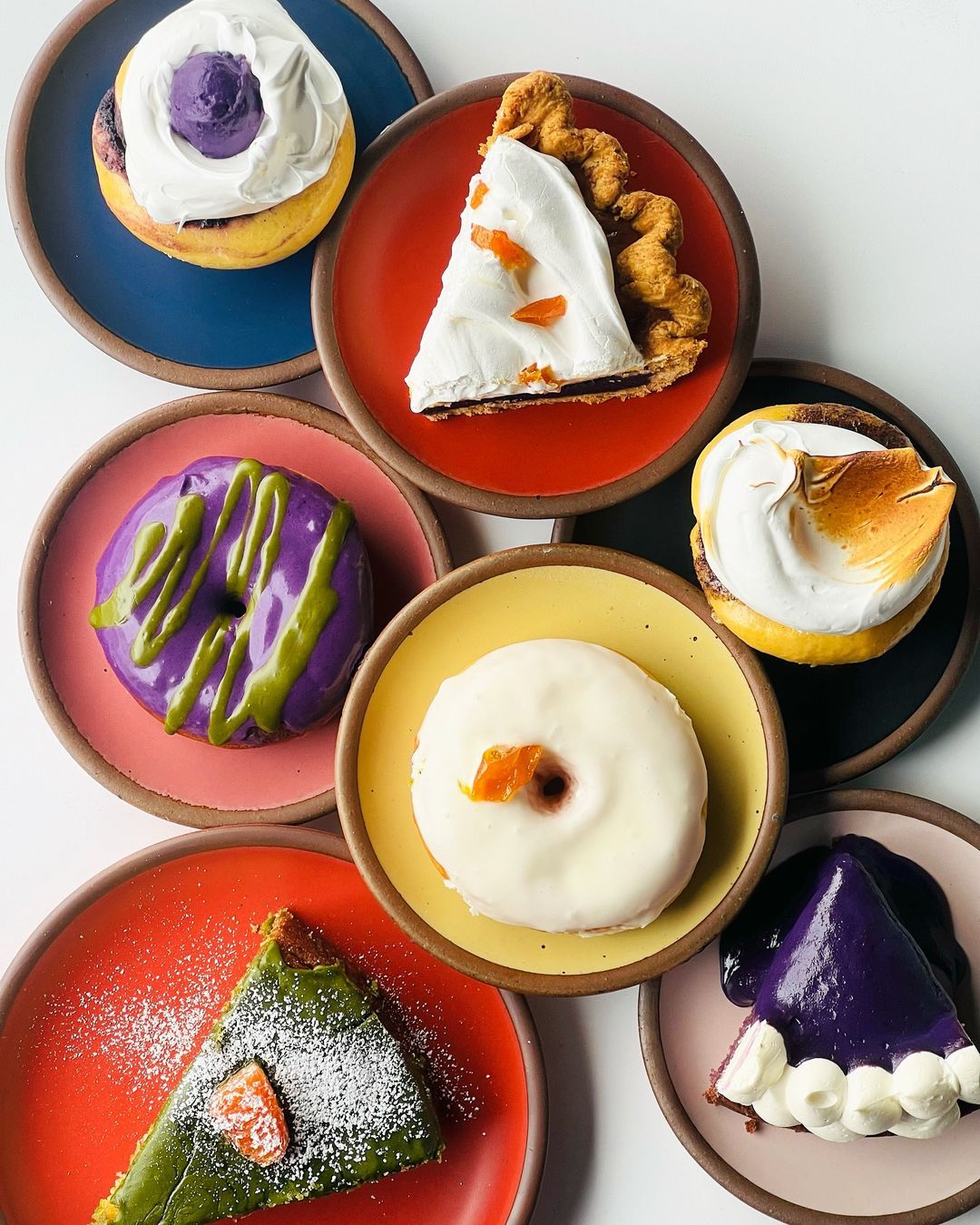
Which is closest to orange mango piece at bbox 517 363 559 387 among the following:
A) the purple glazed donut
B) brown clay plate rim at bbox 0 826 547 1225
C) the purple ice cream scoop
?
the purple glazed donut

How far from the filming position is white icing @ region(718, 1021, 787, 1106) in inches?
69.8

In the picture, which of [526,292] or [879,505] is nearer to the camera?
[879,505]

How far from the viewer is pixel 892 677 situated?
1.99m

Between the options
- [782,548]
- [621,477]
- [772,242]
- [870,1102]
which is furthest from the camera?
[772,242]

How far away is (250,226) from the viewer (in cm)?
180

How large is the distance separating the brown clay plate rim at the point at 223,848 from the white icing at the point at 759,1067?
0.38m

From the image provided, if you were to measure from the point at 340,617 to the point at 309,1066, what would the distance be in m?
0.85

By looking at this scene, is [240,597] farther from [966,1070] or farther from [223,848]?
[966,1070]

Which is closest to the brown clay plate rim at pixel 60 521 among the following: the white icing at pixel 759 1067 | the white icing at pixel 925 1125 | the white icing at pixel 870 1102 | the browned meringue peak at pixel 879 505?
the browned meringue peak at pixel 879 505

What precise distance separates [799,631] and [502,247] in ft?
2.70

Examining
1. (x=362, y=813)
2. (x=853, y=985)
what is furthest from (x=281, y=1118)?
(x=853, y=985)

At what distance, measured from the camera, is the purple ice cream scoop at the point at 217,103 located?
168 centimetres

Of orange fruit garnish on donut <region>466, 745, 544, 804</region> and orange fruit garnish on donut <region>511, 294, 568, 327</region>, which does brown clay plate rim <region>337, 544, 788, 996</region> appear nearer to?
orange fruit garnish on donut <region>466, 745, 544, 804</region>

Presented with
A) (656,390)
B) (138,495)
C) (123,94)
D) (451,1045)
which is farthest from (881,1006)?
(123,94)
